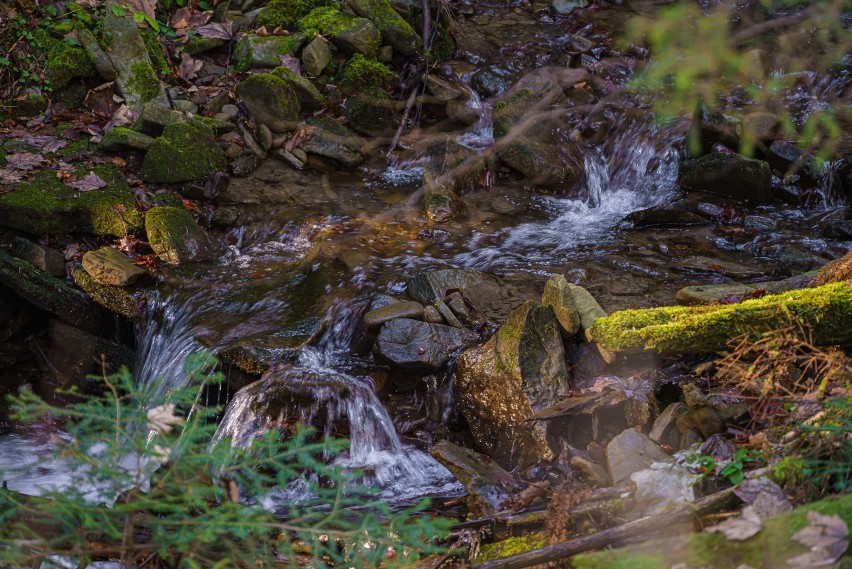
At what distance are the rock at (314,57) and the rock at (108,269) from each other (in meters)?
3.84

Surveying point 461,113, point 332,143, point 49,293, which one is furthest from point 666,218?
point 49,293

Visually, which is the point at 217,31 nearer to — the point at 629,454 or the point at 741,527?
the point at 629,454

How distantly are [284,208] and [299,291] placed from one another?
1565 millimetres

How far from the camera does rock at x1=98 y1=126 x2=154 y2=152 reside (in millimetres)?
6594

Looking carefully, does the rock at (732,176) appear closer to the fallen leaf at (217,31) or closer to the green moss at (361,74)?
the green moss at (361,74)

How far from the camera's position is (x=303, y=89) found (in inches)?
308

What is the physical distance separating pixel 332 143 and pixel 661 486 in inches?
227

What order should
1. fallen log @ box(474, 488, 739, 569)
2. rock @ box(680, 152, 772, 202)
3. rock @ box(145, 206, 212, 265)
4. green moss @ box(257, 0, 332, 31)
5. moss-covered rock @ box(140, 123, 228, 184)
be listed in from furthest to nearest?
green moss @ box(257, 0, 332, 31)
rock @ box(680, 152, 772, 202)
moss-covered rock @ box(140, 123, 228, 184)
rock @ box(145, 206, 212, 265)
fallen log @ box(474, 488, 739, 569)

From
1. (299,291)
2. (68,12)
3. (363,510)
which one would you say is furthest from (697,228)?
(68,12)

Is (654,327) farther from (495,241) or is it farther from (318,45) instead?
(318,45)

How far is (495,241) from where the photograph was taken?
6.46 m

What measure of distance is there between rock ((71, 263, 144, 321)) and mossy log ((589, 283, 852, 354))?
390cm

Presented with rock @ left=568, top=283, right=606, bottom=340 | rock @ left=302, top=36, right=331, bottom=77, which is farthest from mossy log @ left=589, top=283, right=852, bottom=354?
rock @ left=302, top=36, right=331, bottom=77

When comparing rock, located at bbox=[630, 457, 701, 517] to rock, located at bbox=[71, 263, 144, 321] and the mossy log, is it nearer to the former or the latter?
the mossy log
